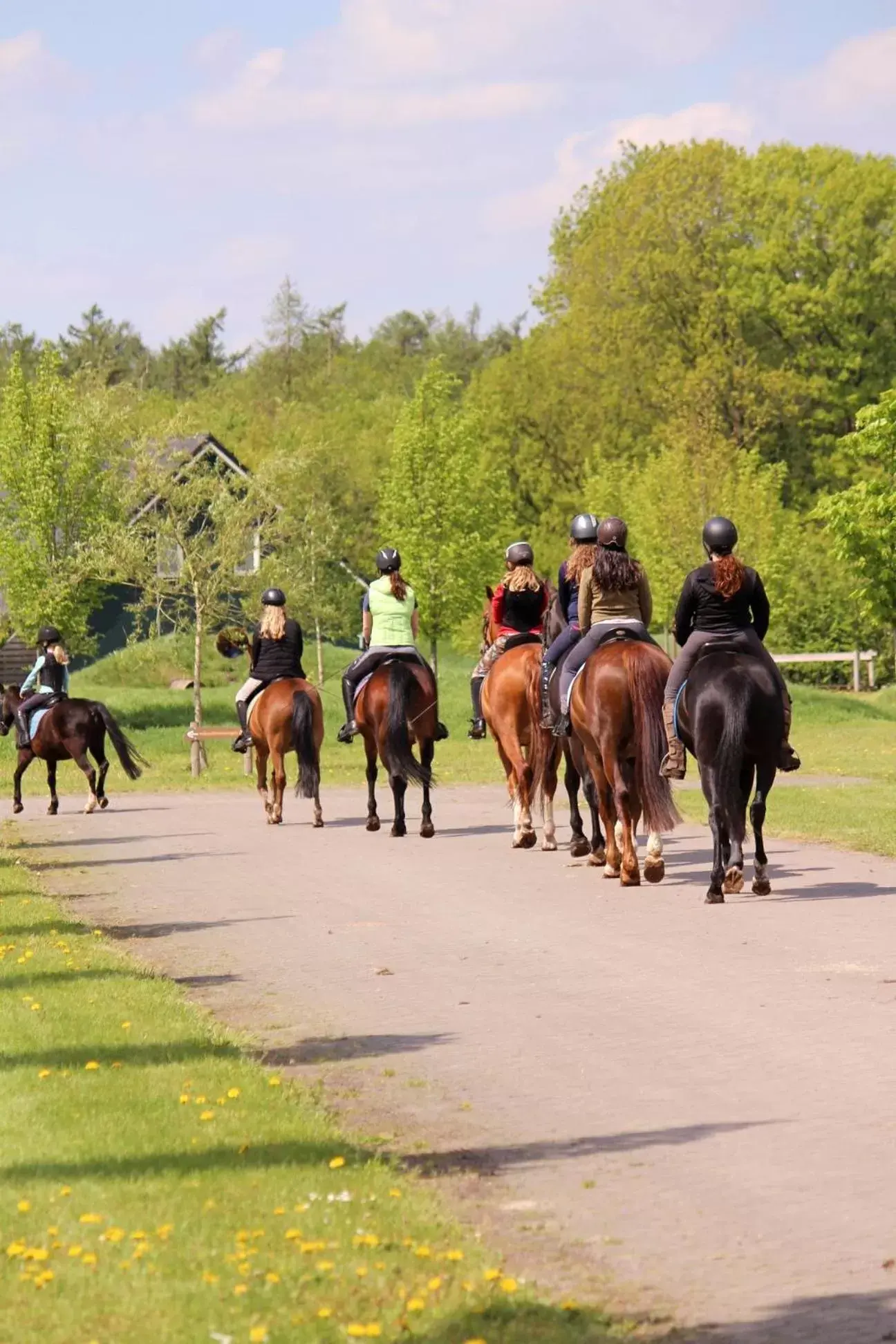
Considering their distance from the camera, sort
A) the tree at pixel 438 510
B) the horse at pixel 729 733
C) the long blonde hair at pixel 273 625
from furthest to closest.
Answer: the tree at pixel 438 510 < the long blonde hair at pixel 273 625 < the horse at pixel 729 733

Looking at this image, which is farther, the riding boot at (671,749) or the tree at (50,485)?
the tree at (50,485)

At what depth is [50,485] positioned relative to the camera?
52.2m

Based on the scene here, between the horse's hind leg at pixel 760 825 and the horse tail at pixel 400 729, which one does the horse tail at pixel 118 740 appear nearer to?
the horse tail at pixel 400 729

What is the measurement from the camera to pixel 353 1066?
939 centimetres

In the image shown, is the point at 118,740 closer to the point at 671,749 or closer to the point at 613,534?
the point at 613,534

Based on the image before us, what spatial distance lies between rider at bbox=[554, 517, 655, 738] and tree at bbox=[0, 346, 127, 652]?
3596 cm

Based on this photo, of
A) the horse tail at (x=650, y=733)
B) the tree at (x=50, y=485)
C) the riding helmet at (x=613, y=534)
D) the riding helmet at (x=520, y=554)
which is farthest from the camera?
the tree at (x=50, y=485)

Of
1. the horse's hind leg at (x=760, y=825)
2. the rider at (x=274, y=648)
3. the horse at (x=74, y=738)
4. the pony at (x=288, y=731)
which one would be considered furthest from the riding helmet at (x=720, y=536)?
the horse at (x=74, y=738)

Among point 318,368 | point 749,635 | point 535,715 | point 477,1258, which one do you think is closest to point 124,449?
point 535,715

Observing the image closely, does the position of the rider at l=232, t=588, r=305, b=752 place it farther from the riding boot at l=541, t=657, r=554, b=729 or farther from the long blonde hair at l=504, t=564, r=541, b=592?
the riding boot at l=541, t=657, r=554, b=729

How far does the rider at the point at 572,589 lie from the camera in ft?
58.0

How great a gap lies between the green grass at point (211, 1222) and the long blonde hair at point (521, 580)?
10560 mm

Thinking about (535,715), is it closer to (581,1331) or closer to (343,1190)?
(343,1190)

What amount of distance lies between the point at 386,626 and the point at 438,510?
4092 cm
